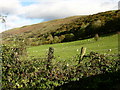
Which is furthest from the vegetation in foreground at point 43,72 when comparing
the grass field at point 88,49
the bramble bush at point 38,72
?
the grass field at point 88,49

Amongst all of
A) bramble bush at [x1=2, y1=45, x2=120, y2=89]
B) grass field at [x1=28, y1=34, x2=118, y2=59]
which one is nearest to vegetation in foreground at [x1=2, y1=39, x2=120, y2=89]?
bramble bush at [x1=2, y1=45, x2=120, y2=89]

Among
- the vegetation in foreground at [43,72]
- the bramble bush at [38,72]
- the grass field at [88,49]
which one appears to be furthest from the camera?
the grass field at [88,49]

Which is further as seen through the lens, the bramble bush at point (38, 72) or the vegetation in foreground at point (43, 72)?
the bramble bush at point (38, 72)

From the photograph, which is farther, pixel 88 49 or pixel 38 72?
pixel 88 49

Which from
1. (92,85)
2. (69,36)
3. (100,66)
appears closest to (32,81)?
(92,85)

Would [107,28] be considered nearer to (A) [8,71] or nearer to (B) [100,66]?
(B) [100,66]

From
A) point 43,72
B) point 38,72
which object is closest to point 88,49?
point 43,72

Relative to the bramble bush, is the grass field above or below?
below

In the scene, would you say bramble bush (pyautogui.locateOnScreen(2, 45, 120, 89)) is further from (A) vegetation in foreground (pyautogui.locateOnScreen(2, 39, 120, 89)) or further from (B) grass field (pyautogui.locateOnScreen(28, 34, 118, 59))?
(B) grass field (pyautogui.locateOnScreen(28, 34, 118, 59))

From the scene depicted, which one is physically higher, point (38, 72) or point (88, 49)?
point (38, 72)

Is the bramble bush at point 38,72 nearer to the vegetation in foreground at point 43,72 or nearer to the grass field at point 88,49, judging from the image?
the vegetation in foreground at point 43,72

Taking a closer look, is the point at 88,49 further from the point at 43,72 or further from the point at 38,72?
the point at 38,72

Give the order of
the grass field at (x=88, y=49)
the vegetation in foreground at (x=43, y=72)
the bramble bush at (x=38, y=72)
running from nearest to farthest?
the vegetation in foreground at (x=43, y=72) → the bramble bush at (x=38, y=72) → the grass field at (x=88, y=49)

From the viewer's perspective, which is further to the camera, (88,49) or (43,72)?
(88,49)
